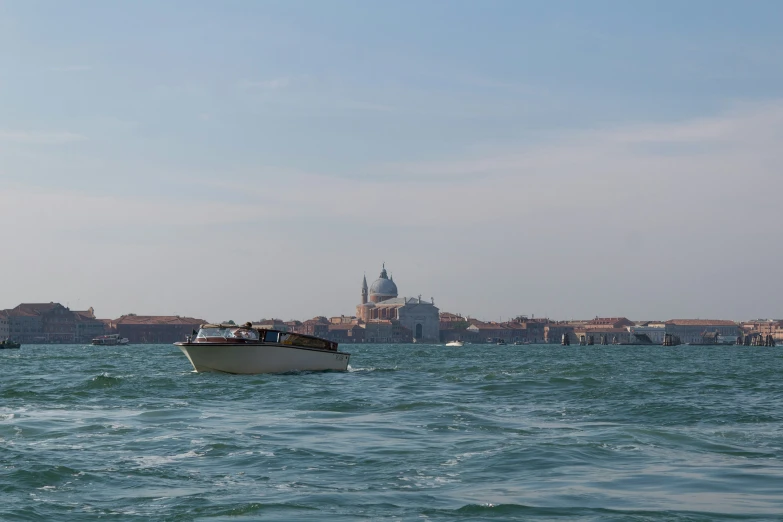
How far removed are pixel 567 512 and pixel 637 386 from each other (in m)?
22.9

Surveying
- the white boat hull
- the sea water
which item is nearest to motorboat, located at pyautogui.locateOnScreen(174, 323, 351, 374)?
the white boat hull

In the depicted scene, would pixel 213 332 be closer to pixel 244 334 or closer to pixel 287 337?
pixel 244 334

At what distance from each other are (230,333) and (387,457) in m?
23.6

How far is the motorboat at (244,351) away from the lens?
37.2 m

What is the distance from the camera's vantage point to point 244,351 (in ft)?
122

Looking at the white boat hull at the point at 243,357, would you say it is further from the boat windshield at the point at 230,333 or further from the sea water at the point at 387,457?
the sea water at the point at 387,457

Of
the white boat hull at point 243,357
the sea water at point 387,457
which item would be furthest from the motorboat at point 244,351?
the sea water at point 387,457

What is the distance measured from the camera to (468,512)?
36.6 feet

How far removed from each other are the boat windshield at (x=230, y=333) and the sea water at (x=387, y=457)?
9778mm

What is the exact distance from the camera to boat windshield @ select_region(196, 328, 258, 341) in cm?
3806

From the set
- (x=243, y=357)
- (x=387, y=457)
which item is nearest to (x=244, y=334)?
(x=243, y=357)

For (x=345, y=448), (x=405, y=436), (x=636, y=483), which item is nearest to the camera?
(x=636, y=483)

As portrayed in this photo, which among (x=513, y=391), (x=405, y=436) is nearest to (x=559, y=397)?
(x=513, y=391)

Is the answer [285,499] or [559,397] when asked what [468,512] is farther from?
[559,397]
